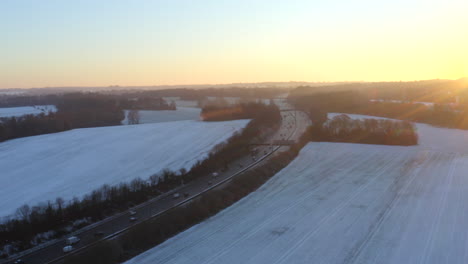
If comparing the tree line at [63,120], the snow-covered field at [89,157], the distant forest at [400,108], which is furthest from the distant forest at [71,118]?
the distant forest at [400,108]

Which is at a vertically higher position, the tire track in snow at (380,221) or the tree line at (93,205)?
the tree line at (93,205)

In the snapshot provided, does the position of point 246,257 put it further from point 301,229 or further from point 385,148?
point 385,148

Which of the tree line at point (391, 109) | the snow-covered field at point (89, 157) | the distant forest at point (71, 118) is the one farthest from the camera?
the tree line at point (391, 109)

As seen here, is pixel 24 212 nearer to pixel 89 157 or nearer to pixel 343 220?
pixel 89 157

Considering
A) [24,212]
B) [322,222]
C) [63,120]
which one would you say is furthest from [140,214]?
[63,120]

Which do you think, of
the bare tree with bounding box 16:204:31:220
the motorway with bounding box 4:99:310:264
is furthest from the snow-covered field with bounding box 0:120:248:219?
the motorway with bounding box 4:99:310:264

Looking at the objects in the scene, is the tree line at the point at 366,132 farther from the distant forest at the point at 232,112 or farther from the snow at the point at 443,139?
the distant forest at the point at 232,112

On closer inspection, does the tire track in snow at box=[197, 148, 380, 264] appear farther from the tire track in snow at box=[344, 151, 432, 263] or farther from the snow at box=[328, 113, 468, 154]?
the snow at box=[328, 113, 468, 154]
